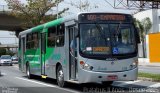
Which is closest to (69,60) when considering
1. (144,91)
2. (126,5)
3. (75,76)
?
(75,76)

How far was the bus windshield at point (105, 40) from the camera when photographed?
49.6 feet

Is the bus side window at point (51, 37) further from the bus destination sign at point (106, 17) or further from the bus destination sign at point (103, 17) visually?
the bus destination sign at point (106, 17)

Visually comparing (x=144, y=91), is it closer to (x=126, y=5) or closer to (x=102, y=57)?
(x=102, y=57)

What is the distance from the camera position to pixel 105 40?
1520 cm

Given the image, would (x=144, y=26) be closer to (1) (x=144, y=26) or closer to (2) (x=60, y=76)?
(1) (x=144, y=26)

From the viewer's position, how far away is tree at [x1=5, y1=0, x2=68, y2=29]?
4497 centimetres

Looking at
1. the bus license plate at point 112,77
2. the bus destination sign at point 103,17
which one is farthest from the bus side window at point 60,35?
the bus license plate at point 112,77

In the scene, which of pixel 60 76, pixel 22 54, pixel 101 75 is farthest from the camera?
pixel 22 54

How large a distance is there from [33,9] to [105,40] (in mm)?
30881

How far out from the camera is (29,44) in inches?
953

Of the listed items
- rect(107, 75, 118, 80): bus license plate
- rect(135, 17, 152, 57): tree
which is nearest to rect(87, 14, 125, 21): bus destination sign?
rect(107, 75, 118, 80): bus license plate

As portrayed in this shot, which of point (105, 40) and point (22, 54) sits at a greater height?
point (105, 40)

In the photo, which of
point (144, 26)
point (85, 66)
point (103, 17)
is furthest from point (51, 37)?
point (144, 26)

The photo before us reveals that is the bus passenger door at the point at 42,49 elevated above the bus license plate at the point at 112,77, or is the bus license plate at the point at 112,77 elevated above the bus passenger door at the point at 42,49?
the bus passenger door at the point at 42,49
